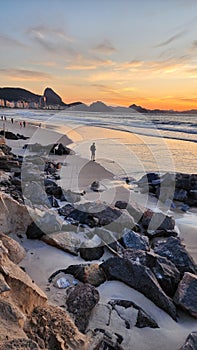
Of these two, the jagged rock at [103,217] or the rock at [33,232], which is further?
the jagged rock at [103,217]

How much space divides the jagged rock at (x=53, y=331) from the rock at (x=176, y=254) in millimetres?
2230

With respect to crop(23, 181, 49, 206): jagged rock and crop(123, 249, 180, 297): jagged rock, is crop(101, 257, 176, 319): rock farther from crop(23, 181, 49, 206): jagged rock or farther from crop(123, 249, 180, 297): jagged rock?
crop(23, 181, 49, 206): jagged rock

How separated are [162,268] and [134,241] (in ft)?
3.98

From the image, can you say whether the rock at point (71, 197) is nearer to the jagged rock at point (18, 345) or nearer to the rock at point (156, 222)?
the rock at point (156, 222)

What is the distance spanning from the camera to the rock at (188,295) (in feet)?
12.0

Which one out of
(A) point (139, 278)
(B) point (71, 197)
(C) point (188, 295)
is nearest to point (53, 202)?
(B) point (71, 197)

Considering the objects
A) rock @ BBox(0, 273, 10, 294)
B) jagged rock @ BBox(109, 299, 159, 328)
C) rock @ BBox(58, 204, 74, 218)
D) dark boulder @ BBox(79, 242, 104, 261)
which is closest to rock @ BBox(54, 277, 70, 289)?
jagged rock @ BBox(109, 299, 159, 328)

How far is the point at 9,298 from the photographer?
2.64 metres

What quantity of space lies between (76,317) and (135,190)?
691 centimetres

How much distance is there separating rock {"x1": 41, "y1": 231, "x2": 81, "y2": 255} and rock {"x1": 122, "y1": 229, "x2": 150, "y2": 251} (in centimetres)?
84

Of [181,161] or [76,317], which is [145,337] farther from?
[181,161]

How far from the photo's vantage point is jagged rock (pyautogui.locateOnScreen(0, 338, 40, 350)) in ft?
6.67

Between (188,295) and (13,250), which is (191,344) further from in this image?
(13,250)

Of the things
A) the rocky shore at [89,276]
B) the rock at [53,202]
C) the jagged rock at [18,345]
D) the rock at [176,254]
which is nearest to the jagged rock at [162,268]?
the rocky shore at [89,276]
